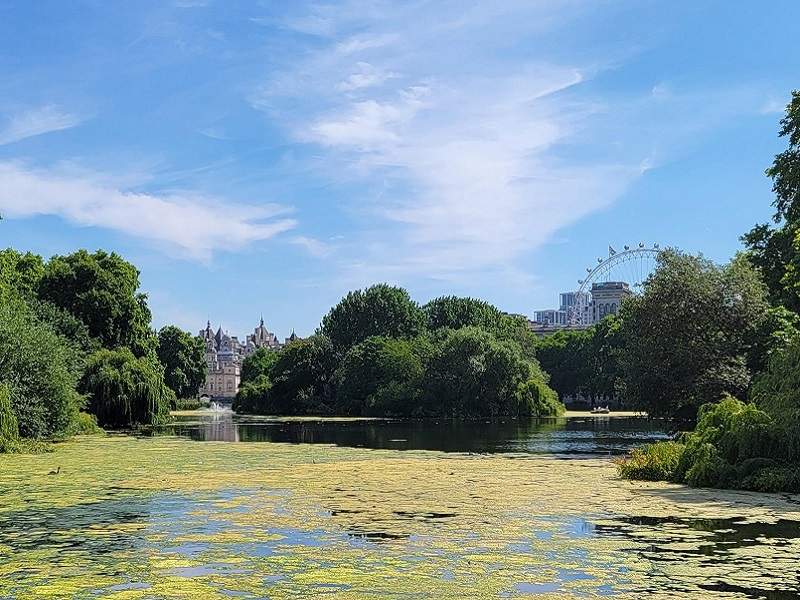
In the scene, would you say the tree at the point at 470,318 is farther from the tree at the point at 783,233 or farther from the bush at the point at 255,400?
the tree at the point at 783,233

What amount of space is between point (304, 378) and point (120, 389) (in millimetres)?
51820

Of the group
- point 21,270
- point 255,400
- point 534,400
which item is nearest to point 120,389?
point 21,270

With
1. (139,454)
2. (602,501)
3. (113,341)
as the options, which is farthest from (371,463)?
(113,341)

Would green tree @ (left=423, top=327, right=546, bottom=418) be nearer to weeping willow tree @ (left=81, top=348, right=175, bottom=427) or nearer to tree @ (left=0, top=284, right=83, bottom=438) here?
weeping willow tree @ (left=81, top=348, right=175, bottom=427)

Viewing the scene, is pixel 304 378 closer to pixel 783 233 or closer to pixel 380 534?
pixel 783 233

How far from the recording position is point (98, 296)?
59.3 m

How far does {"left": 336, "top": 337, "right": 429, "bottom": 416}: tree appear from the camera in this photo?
8756 cm

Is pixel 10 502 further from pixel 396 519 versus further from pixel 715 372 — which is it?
pixel 715 372

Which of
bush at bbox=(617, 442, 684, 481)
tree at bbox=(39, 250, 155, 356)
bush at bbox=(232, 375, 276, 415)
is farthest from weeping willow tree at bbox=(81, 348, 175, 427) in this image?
bush at bbox=(232, 375, 276, 415)

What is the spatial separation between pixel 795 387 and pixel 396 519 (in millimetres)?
11044

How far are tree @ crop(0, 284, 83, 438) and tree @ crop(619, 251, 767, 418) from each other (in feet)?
79.1

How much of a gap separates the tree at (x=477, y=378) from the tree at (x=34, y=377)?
47087mm

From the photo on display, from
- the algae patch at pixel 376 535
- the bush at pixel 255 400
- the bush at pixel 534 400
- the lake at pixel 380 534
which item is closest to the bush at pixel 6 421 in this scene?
the lake at pixel 380 534

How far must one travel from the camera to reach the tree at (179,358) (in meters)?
113
